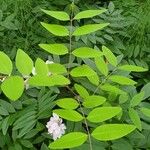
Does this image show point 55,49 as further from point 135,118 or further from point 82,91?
point 135,118

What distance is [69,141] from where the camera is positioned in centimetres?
81

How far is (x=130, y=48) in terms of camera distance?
1.55m

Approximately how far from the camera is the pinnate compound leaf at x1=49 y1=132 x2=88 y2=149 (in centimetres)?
80

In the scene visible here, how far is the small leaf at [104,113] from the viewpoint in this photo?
2.77 ft

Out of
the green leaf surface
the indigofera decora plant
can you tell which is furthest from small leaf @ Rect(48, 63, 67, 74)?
the green leaf surface

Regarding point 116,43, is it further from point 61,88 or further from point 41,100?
point 41,100

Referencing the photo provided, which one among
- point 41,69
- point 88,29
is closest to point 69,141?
point 41,69

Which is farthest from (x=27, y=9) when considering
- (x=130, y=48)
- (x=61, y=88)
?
(x=61, y=88)

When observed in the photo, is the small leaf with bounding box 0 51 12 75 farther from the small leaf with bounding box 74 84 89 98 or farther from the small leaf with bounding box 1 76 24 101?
the small leaf with bounding box 74 84 89 98

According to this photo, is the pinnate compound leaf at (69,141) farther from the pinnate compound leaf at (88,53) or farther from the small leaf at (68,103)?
the pinnate compound leaf at (88,53)

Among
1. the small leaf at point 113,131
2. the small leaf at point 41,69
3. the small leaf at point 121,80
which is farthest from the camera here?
the small leaf at point 121,80

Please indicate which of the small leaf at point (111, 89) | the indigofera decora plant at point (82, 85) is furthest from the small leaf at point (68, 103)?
the small leaf at point (111, 89)

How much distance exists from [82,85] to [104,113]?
0.86ft

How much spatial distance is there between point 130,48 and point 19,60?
0.75 m
